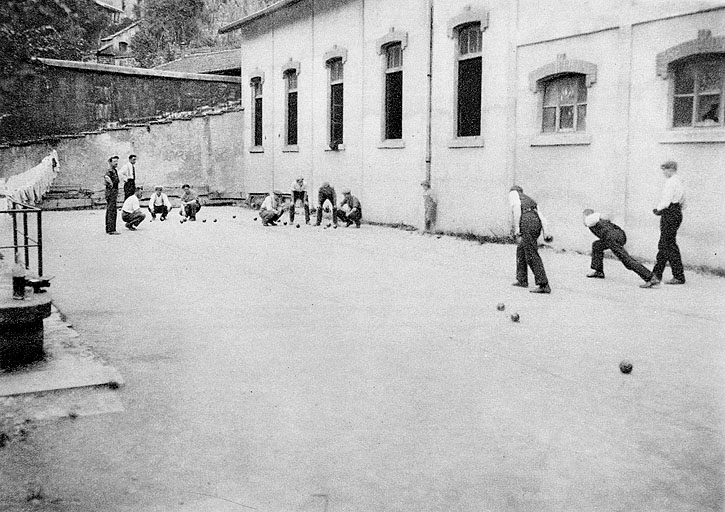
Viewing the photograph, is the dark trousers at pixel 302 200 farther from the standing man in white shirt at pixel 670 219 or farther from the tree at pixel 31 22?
the tree at pixel 31 22

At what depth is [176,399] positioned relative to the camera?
19.5ft

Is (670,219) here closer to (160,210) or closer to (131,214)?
(131,214)

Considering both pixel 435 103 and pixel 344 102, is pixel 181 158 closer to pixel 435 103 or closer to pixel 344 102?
pixel 344 102

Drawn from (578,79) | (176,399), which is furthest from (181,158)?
(176,399)

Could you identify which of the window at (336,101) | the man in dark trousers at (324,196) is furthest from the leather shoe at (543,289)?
the window at (336,101)

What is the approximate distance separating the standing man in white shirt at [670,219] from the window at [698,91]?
1870 mm

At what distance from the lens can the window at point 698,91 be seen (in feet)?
41.6

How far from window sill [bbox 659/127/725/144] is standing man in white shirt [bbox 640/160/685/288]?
143 centimetres

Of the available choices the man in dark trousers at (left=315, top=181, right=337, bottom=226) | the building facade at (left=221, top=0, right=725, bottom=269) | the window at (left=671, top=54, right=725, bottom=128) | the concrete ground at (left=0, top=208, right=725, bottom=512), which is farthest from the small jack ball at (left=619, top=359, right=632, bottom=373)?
the man in dark trousers at (left=315, top=181, right=337, bottom=226)

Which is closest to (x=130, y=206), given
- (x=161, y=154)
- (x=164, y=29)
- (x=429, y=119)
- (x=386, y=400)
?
(x=429, y=119)

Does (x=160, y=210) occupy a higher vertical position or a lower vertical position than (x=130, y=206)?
lower

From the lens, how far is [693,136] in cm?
1277

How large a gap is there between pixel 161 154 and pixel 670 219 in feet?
72.5

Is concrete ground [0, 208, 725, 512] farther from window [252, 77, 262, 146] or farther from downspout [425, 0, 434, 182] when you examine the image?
window [252, 77, 262, 146]
